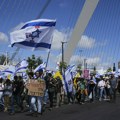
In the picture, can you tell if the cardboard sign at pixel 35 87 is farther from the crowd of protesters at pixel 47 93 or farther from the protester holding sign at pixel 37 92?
the crowd of protesters at pixel 47 93

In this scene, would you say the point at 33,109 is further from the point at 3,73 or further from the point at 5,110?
the point at 3,73

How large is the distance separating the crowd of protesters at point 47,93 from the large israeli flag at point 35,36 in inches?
47.0

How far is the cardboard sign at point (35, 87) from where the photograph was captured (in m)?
14.6

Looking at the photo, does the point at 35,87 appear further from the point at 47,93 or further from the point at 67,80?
the point at 67,80

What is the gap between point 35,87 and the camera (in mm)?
14633

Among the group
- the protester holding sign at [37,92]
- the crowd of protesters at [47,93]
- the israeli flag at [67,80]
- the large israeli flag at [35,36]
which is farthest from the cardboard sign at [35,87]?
the israeli flag at [67,80]

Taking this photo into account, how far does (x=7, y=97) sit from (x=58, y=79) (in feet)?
11.9

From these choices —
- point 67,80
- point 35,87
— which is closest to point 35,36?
point 35,87

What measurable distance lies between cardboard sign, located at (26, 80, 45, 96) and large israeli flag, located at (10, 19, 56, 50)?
1.76 meters

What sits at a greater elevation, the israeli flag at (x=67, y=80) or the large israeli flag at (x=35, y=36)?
the large israeli flag at (x=35, y=36)

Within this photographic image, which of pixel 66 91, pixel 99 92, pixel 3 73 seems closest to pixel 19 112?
pixel 66 91

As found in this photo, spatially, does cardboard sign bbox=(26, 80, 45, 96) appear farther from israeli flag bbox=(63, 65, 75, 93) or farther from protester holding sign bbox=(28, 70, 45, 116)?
israeli flag bbox=(63, 65, 75, 93)

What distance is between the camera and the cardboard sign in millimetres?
14602

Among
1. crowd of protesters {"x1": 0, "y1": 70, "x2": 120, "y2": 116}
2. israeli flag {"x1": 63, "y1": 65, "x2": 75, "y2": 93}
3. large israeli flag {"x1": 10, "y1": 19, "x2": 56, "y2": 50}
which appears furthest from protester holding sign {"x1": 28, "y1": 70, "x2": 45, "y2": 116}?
israeli flag {"x1": 63, "y1": 65, "x2": 75, "y2": 93}
